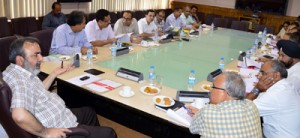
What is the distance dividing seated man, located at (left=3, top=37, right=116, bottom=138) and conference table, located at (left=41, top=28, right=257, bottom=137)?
31 centimetres

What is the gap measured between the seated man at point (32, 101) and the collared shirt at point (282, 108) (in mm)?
1160

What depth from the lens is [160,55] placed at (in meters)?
3.69

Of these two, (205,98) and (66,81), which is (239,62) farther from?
(66,81)

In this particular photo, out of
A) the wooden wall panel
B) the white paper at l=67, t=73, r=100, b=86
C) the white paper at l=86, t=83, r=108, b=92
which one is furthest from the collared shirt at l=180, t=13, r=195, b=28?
the white paper at l=86, t=83, r=108, b=92

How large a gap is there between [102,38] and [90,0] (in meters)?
2.83

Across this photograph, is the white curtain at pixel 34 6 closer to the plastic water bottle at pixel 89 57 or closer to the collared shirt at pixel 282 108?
the plastic water bottle at pixel 89 57

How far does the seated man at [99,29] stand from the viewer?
395cm

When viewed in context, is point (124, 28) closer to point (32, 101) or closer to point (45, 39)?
point (45, 39)

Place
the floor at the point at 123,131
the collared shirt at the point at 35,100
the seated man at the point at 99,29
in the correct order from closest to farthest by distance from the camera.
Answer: the collared shirt at the point at 35,100, the floor at the point at 123,131, the seated man at the point at 99,29

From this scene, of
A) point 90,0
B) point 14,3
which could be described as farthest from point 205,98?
point 90,0

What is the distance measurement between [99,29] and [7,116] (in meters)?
2.64

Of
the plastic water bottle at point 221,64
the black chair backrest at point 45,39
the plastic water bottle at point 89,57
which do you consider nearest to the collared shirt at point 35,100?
the plastic water bottle at point 89,57

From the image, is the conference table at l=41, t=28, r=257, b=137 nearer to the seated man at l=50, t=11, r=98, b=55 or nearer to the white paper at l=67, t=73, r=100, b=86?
the white paper at l=67, t=73, r=100, b=86

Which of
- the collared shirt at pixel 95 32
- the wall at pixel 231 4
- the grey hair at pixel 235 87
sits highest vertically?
the wall at pixel 231 4
